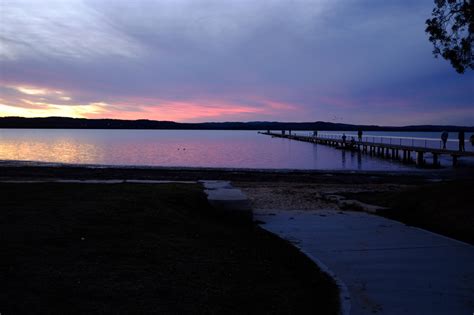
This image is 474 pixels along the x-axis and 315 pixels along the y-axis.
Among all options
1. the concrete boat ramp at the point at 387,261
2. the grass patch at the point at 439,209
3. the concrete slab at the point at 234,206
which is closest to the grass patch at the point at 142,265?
the concrete boat ramp at the point at 387,261

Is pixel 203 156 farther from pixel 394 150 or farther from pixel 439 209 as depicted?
pixel 439 209

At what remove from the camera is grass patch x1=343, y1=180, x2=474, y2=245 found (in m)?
9.25

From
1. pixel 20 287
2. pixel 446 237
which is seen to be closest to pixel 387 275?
pixel 446 237

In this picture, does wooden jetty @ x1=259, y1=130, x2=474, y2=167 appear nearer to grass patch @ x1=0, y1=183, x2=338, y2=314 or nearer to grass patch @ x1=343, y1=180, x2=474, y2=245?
grass patch @ x1=343, y1=180, x2=474, y2=245

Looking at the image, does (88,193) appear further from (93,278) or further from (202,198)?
(93,278)

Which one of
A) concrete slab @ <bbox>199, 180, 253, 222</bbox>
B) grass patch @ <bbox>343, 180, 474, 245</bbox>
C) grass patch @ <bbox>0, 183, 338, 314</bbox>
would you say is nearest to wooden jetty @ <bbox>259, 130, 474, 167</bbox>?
grass patch @ <bbox>343, 180, 474, 245</bbox>

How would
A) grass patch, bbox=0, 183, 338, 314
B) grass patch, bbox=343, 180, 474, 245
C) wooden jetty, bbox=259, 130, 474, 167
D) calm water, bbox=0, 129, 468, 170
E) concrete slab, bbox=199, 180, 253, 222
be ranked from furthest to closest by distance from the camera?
1. calm water, bbox=0, 129, 468, 170
2. wooden jetty, bbox=259, 130, 474, 167
3. concrete slab, bbox=199, 180, 253, 222
4. grass patch, bbox=343, 180, 474, 245
5. grass patch, bbox=0, 183, 338, 314

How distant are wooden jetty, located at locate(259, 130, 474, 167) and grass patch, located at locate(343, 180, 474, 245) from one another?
22933mm

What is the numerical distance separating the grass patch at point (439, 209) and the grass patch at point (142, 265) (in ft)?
11.7

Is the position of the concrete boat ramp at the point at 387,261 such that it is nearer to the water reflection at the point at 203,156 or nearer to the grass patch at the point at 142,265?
the grass patch at the point at 142,265

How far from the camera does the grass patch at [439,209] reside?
9250 mm

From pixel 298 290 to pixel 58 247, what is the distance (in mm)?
3327

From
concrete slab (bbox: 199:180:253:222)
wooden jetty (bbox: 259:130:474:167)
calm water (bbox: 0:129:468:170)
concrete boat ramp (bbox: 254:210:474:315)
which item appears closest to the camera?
concrete boat ramp (bbox: 254:210:474:315)

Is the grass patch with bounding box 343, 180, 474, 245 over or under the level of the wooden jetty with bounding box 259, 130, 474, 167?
under
